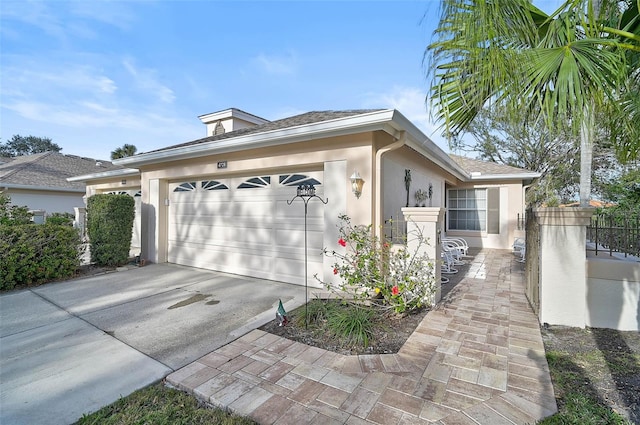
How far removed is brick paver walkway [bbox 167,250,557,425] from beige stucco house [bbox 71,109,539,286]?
2245 millimetres

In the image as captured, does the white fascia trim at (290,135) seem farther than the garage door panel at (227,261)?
No

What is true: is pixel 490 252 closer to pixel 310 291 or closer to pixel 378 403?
pixel 310 291

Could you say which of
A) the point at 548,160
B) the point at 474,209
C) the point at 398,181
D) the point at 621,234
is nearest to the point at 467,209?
the point at 474,209

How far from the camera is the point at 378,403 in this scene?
2361mm

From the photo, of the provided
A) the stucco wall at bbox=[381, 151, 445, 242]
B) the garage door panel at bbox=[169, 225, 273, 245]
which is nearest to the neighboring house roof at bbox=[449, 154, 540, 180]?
the stucco wall at bbox=[381, 151, 445, 242]

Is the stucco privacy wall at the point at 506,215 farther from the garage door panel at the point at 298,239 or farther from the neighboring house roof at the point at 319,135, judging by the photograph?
the garage door panel at the point at 298,239

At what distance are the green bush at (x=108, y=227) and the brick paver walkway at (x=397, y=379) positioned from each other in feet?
20.2

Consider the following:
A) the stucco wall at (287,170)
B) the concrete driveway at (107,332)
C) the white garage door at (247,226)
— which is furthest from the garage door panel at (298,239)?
the concrete driveway at (107,332)

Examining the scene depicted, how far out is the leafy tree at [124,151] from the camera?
21.7m

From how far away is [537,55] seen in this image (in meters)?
2.59

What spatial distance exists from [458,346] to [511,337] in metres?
0.79

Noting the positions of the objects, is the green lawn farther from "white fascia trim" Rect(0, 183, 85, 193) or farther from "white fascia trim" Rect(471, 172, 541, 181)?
"white fascia trim" Rect(0, 183, 85, 193)

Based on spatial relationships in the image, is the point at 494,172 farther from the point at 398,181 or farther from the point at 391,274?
the point at 391,274

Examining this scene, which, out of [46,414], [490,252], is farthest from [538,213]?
[490,252]
